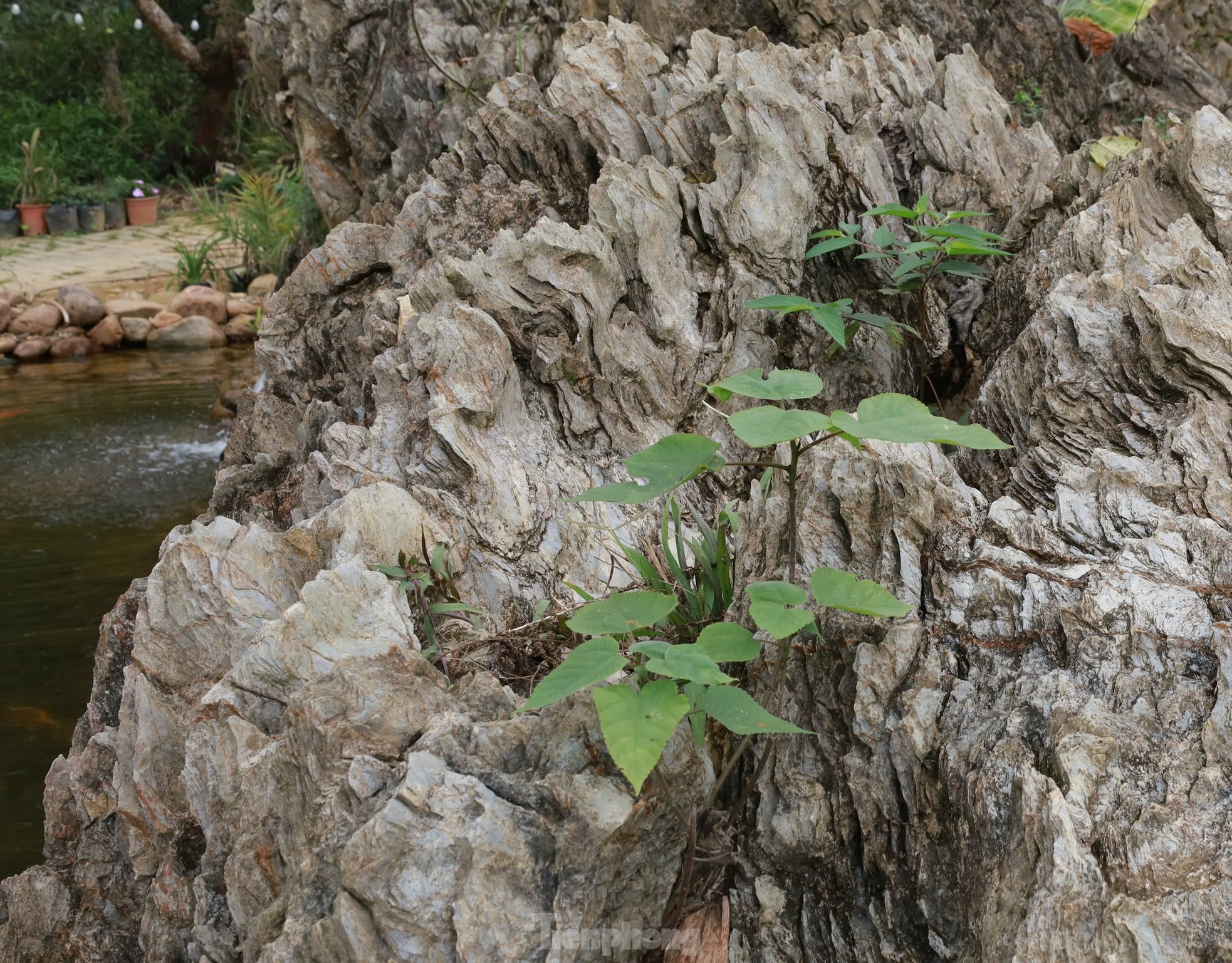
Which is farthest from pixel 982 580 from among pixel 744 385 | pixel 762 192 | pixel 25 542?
pixel 25 542

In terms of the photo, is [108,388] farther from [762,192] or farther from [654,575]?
[654,575]

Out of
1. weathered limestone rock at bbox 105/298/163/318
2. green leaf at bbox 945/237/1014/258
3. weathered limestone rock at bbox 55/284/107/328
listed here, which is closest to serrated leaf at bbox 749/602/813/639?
green leaf at bbox 945/237/1014/258

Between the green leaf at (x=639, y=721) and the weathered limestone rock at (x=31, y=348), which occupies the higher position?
the green leaf at (x=639, y=721)

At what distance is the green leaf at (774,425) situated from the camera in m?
1.68

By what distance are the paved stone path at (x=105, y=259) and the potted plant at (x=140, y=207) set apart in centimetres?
31

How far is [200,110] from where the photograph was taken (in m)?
19.2

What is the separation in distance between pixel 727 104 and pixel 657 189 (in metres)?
0.49

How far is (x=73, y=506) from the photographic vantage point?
301 inches

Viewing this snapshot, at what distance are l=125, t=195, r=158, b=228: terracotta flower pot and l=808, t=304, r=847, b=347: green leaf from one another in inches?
632

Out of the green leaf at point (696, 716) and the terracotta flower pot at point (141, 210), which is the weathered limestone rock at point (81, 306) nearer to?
the terracotta flower pot at point (141, 210)

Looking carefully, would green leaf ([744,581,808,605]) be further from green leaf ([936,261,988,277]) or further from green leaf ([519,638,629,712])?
green leaf ([936,261,988,277])

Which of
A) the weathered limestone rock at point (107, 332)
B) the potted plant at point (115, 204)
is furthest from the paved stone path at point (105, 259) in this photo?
the weathered limestone rock at point (107, 332)

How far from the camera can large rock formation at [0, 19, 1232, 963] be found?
175 centimetres

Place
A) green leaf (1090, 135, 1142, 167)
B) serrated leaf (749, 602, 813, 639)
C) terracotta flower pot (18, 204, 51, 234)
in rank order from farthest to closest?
terracotta flower pot (18, 204, 51, 234), green leaf (1090, 135, 1142, 167), serrated leaf (749, 602, 813, 639)
